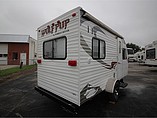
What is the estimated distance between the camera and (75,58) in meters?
2.88

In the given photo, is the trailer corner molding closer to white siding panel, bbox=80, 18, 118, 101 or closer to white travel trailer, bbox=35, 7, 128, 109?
white travel trailer, bbox=35, 7, 128, 109

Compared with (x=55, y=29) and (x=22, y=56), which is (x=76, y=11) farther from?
(x=22, y=56)

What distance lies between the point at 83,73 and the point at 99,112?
1.65 m

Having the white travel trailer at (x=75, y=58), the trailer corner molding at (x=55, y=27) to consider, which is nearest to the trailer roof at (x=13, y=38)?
the trailer corner molding at (x=55, y=27)

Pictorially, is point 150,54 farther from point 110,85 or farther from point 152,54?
point 110,85

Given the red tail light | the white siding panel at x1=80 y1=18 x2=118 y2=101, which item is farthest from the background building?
the red tail light

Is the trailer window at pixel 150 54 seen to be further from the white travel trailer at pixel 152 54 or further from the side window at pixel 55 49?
the side window at pixel 55 49

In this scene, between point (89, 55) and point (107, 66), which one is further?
point (107, 66)

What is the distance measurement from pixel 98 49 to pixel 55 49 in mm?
1531

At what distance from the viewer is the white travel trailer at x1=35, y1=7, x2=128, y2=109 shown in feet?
9.43

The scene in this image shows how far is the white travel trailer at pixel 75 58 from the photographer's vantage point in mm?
2873

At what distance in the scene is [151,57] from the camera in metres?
13.7

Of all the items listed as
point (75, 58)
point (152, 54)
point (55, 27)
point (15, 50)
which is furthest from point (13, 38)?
point (152, 54)

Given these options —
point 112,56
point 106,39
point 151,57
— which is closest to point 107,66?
point 112,56
